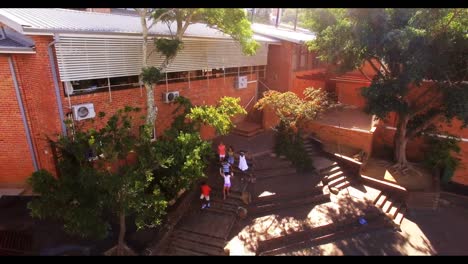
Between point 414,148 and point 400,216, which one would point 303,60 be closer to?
point 414,148

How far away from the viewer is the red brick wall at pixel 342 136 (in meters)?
13.8

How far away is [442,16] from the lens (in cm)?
891

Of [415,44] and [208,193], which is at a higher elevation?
[415,44]

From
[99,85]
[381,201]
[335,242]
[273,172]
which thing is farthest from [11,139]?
[381,201]

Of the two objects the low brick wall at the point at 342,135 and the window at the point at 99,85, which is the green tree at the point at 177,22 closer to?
the window at the point at 99,85

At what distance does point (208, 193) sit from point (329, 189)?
5010 mm

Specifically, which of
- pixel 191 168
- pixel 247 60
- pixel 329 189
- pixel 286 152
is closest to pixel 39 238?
pixel 191 168

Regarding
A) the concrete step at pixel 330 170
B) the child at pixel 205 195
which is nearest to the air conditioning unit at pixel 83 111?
the child at pixel 205 195

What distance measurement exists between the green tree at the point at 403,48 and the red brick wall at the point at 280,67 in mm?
3881

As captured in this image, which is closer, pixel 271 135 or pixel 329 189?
pixel 329 189

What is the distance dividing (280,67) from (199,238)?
1055 centimetres

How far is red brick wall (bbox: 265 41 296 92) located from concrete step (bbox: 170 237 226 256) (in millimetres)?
10128

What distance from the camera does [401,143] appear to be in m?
13.1
